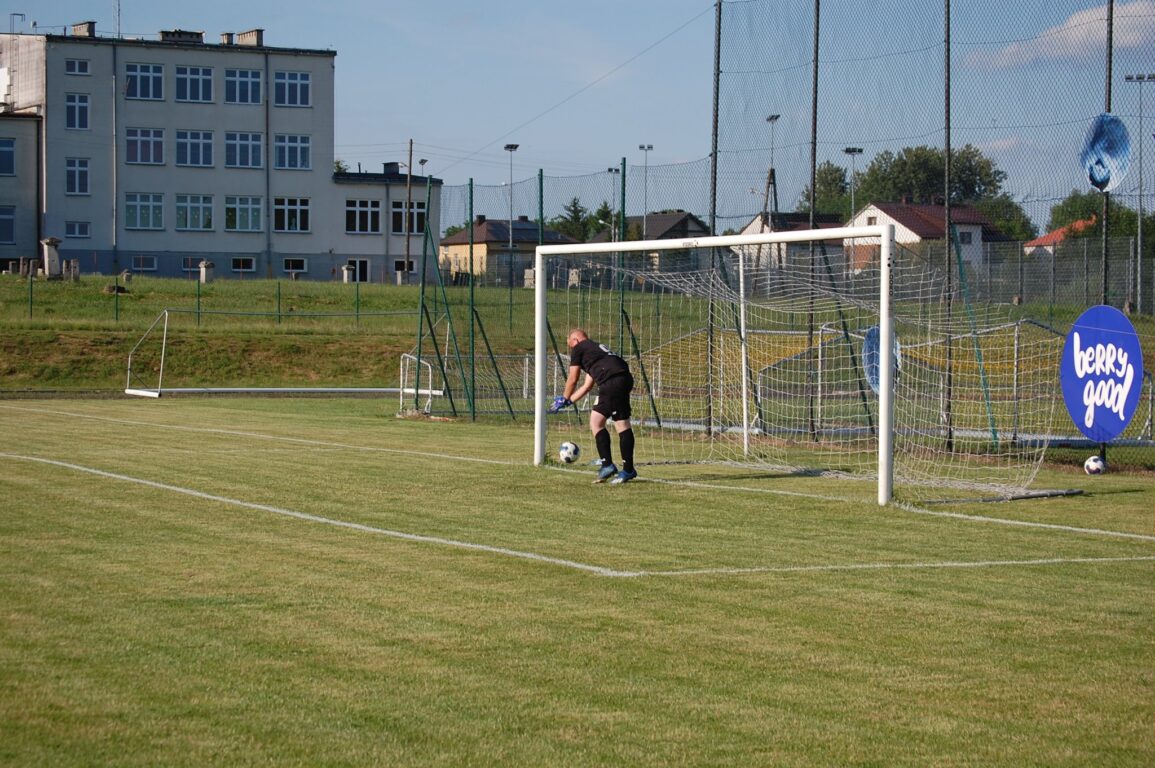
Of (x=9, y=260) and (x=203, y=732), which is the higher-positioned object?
(x=9, y=260)

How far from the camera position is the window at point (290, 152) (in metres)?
67.9

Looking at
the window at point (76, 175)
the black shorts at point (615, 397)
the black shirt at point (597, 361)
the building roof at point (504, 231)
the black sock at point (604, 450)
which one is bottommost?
the black sock at point (604, 450)

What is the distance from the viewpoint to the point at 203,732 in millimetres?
5871

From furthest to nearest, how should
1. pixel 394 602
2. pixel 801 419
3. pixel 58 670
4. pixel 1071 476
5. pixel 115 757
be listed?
1. pixel 801 419
2. pixel 1071 476
3. pixel 394 602
4. pixel 58 670
5. pixel 115 757

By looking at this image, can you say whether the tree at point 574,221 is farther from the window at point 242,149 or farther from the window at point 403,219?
the window at point 403,219

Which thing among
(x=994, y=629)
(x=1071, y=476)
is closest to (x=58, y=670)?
(x=994, y=629)

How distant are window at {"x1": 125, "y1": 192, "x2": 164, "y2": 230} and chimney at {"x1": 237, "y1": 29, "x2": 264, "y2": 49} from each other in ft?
32.2

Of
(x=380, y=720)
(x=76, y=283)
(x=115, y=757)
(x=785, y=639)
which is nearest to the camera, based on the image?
(x=115, y=757)

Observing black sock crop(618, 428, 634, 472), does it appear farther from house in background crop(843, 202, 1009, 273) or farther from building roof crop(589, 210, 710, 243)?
building roof crop(589, 210, 710, 243)

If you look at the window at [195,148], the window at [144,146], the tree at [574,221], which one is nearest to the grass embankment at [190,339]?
the tree at [574,221]

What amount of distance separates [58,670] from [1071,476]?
14152mm

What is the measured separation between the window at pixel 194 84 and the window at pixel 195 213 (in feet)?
16.2

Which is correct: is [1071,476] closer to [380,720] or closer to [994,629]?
[994,629]

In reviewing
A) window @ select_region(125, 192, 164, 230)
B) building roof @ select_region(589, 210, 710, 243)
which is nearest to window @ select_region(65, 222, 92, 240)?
window @ select_region(125, 192, 164, 230)
